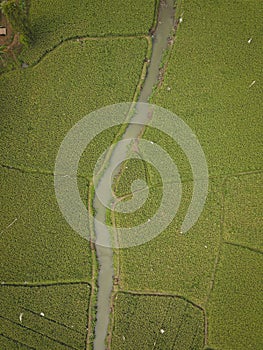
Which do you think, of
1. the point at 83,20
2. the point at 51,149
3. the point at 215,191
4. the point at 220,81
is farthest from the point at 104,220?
the point at 83,20

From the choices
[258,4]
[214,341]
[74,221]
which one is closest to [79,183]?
[74,221]

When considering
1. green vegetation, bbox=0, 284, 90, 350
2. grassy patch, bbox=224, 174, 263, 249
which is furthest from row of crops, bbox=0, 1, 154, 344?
grassy patch, bbox=224, 174, 263, 249

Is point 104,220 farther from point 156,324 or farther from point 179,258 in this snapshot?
point 156,324

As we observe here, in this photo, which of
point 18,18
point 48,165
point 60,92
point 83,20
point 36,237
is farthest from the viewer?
point 83,20

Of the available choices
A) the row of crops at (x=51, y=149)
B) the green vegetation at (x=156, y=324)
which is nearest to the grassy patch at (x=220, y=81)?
the row of crops at (x=51, y=149)

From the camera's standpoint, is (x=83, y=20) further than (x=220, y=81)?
Yes

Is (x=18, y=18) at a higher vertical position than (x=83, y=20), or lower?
lower
